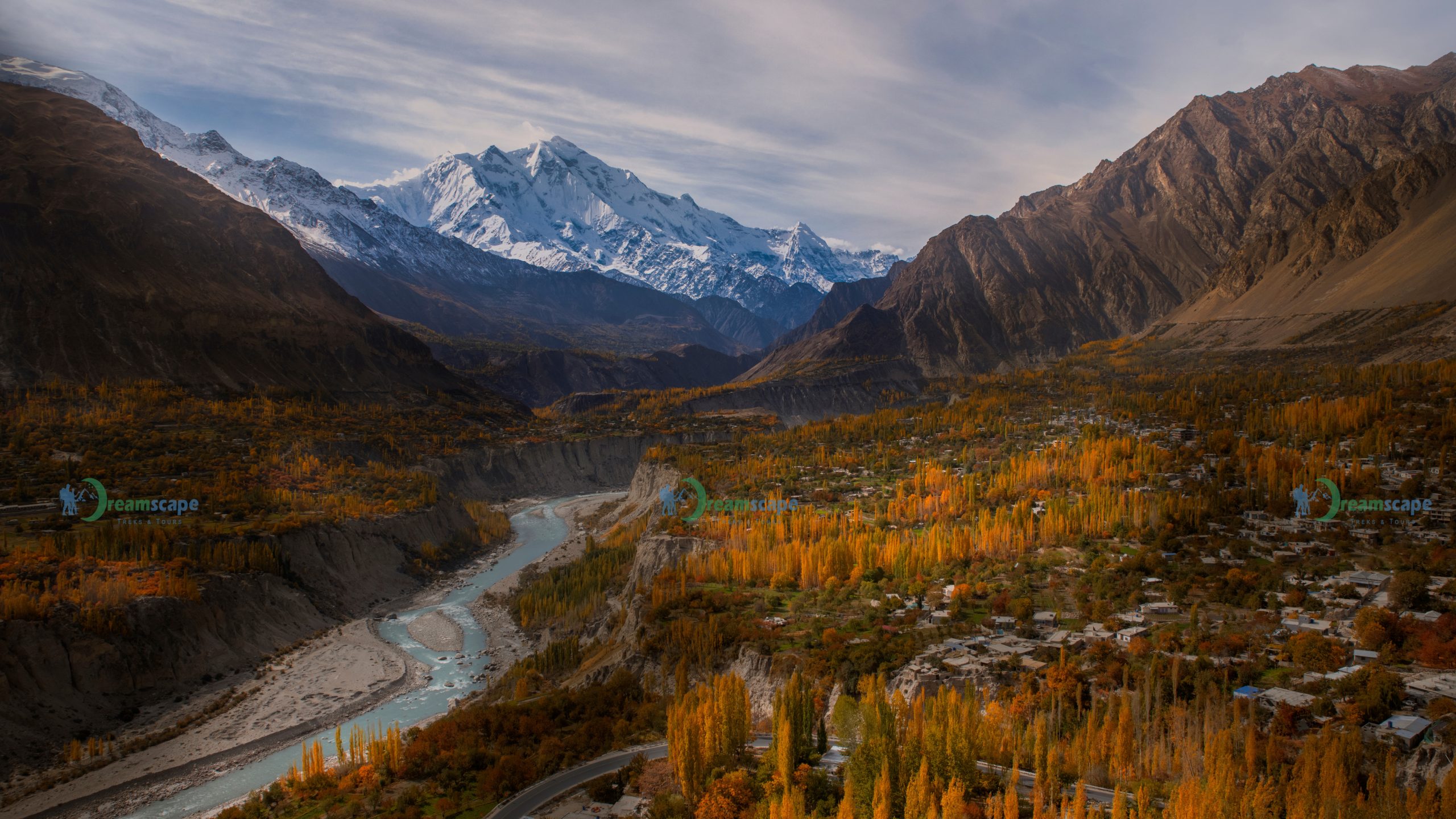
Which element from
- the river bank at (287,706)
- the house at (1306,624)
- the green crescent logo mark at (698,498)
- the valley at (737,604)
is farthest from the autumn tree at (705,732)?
the green crescent logo mark at (698,498)

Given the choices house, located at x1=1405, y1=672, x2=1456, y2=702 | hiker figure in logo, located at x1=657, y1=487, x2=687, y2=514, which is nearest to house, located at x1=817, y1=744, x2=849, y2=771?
Result: house, located at x1=1405, y1=672, x2=1456, y2=702

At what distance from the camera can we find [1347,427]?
9162 cm

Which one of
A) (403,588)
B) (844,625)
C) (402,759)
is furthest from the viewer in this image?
(403,588)

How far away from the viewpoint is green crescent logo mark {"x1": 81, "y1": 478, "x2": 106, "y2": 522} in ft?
297

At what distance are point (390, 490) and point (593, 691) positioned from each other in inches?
2968

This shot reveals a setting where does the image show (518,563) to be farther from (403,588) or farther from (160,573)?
(160,573)

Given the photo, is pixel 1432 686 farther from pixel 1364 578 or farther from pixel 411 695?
pixel 411 695

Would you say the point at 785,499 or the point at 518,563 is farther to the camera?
the point at 518,563

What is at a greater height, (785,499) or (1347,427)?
(1347,427)

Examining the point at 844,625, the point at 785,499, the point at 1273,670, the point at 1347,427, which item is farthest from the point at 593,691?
the point at 1347,427

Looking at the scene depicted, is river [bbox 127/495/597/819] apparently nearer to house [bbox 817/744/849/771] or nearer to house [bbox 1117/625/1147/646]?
house [bbox 817/744/849/771]

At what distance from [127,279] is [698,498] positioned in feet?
402

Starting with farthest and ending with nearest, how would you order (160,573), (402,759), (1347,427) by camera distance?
(1347,427)
(160,573)
(402,759)

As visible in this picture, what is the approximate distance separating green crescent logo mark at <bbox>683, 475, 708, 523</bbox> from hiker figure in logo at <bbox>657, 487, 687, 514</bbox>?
1635 millimetres
